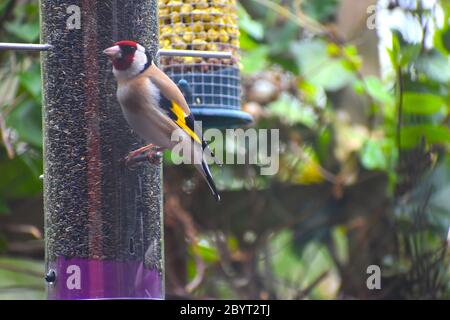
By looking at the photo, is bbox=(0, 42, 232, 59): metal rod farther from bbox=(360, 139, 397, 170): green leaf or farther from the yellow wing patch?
bbox=(360, 139, 397, 170): green leaf

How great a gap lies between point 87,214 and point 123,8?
25.8 inches

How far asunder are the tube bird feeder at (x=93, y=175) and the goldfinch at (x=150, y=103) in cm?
11

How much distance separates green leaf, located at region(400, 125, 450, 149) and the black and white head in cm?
196

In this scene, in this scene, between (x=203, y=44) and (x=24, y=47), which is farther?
(x=203, y=44)

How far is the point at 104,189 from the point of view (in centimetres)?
367

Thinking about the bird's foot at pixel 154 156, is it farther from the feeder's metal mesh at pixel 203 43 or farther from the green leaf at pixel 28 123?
the green leaf at pixel 28 123

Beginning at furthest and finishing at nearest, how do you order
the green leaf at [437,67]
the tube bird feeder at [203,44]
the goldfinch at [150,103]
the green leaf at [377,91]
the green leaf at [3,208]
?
the green leaf at [377,91], the green leaf at [437,67], the green leaf at [3,208], the tube bird feeder at [203,44], the goldfinch at [150,103]

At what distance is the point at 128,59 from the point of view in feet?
11.5

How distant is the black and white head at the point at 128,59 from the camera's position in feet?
11.5

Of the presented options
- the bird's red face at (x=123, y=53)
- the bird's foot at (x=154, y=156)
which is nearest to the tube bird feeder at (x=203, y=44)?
the bird's foot at (x=154, y=156)

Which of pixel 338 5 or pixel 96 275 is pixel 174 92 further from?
pixel 338 5

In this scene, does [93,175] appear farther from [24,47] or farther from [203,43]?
[203,43]

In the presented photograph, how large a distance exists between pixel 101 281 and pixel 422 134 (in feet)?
6.92

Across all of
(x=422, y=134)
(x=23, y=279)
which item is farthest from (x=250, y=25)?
(x=23, y=279)
